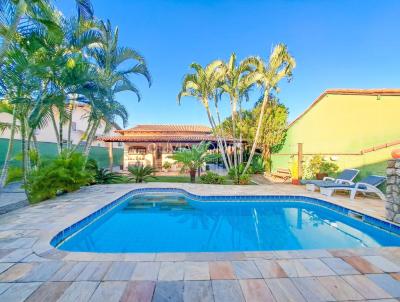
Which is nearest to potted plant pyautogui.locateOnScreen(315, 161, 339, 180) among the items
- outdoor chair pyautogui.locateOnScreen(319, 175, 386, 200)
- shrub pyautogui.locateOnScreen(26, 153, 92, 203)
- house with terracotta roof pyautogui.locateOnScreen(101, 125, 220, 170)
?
outdoor chair pyautogui.locateOnScreen(319, 175, 386, 200)

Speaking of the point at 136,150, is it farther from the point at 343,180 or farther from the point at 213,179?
the point at 343,180

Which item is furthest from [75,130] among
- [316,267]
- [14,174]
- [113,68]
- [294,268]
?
[316,267]

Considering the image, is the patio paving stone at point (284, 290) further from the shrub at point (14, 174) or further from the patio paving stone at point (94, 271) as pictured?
the shrub at point (14, 174)

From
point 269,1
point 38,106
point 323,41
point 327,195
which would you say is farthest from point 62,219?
point 323,41

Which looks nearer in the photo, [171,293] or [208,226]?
[171,293]

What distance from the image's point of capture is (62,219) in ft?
18.9

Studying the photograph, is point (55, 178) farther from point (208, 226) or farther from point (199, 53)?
point (199, 53)

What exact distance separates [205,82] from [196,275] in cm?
1189

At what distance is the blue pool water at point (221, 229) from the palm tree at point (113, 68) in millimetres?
4471

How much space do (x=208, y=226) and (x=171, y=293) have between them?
4.21 metres

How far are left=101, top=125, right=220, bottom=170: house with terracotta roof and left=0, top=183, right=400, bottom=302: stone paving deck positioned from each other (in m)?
14.0

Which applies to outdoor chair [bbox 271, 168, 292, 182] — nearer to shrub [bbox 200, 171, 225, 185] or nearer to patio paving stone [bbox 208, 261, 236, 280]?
shrub [bbox 200, 171, 225, 185]

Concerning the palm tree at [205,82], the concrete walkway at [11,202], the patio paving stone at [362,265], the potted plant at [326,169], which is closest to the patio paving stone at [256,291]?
the patio paving stone at [362,265]

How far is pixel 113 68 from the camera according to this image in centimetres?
1089
